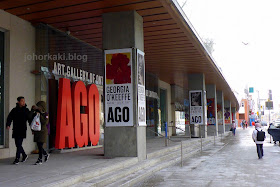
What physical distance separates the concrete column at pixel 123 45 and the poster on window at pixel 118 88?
160 millimetres

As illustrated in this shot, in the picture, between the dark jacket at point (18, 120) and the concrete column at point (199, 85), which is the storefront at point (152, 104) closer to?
the concrete column at point (199, 85)

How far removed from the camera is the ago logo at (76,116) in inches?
425

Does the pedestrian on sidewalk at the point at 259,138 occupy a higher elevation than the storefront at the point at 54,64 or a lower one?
lower

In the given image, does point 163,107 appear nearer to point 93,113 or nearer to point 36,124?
point 93,113

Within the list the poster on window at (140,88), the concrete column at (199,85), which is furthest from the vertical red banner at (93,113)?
the concrete column at (199,85)

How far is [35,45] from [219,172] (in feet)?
23.5

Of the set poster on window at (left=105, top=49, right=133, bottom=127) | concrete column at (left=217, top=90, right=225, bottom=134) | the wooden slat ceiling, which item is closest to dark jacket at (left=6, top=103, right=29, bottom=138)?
poster on window at (left=105, top=49, right=133, bottom=127)

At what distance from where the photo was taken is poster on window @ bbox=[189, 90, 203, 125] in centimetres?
2109

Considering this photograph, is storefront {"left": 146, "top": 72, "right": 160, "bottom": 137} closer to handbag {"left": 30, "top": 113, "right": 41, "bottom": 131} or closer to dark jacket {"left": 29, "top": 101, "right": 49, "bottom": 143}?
dark jacket {"left": 29, "top": 101, "right": 49, "bottom": 143}

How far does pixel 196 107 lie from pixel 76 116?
37.4ft

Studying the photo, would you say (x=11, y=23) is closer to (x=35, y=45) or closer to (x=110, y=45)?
(x=35, y=45)

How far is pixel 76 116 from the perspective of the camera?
1168 cm

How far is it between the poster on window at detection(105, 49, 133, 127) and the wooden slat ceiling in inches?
53.1

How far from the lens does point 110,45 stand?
9484 millimetres
